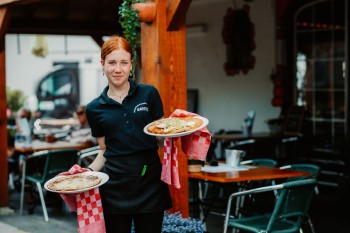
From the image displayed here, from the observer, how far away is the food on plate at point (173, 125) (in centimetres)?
390

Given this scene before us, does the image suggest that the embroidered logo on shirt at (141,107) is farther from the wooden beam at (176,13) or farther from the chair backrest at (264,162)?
the chair backrest at (264,162)

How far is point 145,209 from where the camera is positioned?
3973 mm

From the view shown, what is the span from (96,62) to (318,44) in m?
13.3

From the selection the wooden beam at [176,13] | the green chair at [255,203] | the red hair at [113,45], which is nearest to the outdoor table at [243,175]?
the green chair at [255,203]

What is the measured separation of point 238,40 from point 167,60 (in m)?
6.46

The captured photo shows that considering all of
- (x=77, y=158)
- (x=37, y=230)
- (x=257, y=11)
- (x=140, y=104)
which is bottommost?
(x=37, y=230)

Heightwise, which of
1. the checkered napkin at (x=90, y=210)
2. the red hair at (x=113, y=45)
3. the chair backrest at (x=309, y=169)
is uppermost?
the red hair at (x=113, y=45)

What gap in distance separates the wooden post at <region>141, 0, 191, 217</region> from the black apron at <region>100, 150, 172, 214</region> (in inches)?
68.7

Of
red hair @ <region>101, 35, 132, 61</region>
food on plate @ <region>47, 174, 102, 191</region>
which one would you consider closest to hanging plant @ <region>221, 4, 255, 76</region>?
red hair @ <region>101, 35, 132, 61</region>

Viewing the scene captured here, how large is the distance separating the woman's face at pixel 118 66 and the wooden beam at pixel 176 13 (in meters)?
1.68

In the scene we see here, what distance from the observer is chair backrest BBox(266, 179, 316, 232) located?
527cm

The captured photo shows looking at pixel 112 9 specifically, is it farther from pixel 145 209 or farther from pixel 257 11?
pixel 145 209

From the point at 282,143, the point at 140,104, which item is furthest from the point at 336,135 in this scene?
the point at 140,104

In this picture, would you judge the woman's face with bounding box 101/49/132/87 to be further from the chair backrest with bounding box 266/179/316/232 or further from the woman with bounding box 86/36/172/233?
the chair backrest with bounding box 266/179/316/232
